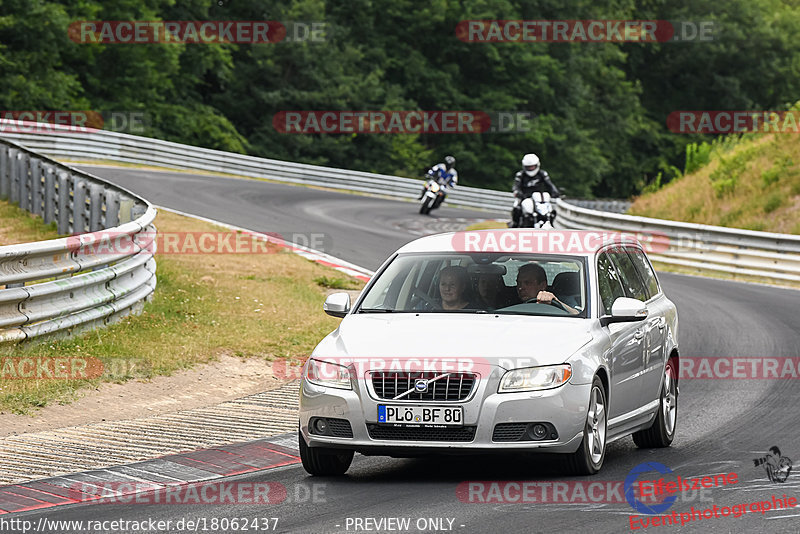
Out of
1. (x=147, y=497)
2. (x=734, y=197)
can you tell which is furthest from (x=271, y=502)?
(x=734, y=197)

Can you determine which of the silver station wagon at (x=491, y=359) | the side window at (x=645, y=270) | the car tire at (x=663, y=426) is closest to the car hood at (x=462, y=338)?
the silver station wagon at (x=491, y=359)

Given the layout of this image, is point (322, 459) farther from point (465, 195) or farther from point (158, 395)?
point (465, 195)

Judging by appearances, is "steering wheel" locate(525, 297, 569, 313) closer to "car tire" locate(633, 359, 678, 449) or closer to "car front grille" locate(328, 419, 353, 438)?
"car tire" locate(633, 359, 678, 449)

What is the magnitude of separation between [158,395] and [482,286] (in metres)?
3.54

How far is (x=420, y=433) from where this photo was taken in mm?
7691

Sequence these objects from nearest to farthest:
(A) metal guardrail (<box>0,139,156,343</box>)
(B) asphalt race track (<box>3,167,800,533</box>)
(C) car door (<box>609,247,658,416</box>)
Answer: (B) asphalt race track (<box>3,167,800,533</box>)
(C) car door (<box>609,247,658,416</box>)
(A) metal guardrail (<box>0,139,156,343</box>)

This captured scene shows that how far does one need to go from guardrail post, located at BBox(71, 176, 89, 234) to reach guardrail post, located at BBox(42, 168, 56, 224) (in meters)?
1.31

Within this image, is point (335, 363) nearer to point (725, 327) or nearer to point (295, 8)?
point (725, 327)

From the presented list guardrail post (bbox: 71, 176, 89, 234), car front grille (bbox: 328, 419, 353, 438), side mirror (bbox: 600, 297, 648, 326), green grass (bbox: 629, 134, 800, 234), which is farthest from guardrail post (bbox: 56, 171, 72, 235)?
green grass (bbox: 629, 134, 800, 234)

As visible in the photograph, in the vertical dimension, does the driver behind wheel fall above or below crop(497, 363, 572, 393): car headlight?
above

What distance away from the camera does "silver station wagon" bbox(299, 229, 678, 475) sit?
7.64 meters

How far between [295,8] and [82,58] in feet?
33.7

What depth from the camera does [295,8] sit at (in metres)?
57.3

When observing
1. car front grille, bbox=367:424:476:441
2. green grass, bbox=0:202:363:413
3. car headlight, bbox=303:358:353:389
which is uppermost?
car headlight, bbox=303:358:353:389
